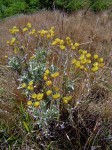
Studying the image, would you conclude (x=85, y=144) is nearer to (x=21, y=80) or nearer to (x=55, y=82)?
(x=55, y=82)

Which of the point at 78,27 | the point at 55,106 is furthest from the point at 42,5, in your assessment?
the point at 55,106

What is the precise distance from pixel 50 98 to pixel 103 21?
112 inches

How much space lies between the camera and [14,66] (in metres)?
2.74

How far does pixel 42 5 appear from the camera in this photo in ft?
19.5

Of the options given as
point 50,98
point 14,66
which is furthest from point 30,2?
point 50,98

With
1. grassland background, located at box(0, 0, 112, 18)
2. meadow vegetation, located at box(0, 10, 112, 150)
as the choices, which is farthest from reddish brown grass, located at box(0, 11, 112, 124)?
meadow vegetation, located at box(0, 10, 112, 150)

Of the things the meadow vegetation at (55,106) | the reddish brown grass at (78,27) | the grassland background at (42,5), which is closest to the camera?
the meadow vegetation at (55,106)

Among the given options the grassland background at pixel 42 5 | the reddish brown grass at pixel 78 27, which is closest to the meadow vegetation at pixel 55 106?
the reddish brown grass at pixel 78 27

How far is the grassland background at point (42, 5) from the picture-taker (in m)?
5.63

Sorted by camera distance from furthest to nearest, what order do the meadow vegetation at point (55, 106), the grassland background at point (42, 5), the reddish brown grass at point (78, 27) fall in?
the grassland background at point (42, 5), the reddish brown grass at point (78, 27), the meadow vegetation at point (55, 106)

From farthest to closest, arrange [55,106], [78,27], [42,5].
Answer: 1. [42,5]
2. [78,27]
3. [55,106]

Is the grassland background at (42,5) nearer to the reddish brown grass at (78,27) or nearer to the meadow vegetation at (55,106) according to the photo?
the reddish brown grass at (78,27)

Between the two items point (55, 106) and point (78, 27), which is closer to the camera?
point (55, 106)

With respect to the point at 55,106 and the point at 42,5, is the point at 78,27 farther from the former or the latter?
the point at 55,106
